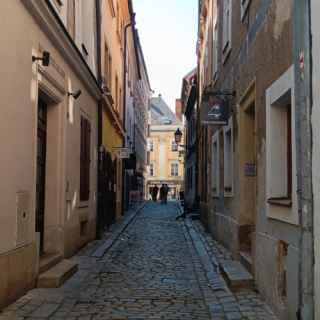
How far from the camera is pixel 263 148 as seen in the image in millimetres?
7996

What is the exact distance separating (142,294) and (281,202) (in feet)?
8.53

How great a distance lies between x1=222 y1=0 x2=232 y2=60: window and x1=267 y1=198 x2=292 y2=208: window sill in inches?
230

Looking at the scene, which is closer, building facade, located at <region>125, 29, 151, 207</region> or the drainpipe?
the drainpipe

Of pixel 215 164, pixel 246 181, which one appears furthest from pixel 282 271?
pixel 215 164

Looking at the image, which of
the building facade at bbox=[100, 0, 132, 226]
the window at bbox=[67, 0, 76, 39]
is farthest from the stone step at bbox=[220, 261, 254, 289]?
the building facade at bbox=[100, 0, 132, 226]

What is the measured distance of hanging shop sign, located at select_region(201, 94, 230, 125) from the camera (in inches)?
477

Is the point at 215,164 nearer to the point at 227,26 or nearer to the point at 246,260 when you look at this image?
the point at 227,26

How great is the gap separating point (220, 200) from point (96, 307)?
23.7 ft

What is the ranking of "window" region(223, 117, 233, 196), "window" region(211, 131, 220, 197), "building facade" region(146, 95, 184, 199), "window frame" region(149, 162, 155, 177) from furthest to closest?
"building facade" region(146, 95, 184, 199) < "window frame" region(149, 162, 155, 177) < "window" region(211, 131, 220, 197) < "window" region(223, 117, 233, 196)

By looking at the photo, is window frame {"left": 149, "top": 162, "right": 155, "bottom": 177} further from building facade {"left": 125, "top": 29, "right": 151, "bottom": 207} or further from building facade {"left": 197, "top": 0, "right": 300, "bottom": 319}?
building facade {"left": 197, "top": 0, "right": 300, "bottom": 319}

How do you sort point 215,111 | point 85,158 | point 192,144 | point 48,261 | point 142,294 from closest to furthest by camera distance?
point 142,294 < point 48,261 < point 215,111 < point 85,158 < point 192,144

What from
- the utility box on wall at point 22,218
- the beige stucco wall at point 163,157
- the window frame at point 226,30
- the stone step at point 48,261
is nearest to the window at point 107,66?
the window frame at point 226,30

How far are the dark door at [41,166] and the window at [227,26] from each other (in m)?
4.18

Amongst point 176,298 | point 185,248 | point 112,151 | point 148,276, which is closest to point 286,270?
point 176,298
